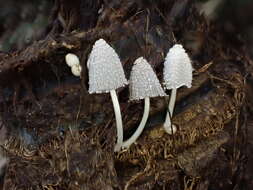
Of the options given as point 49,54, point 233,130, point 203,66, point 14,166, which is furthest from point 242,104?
point 14,166

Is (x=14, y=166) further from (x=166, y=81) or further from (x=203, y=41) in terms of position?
(x=203, y=41)

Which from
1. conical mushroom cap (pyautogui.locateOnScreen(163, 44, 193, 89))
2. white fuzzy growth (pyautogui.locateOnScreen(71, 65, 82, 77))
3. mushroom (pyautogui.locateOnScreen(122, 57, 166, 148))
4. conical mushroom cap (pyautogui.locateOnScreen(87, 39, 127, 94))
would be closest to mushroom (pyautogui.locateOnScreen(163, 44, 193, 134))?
conical mushroom cap (pyautogui.locateOnScreen(163, 44, 193, 89))

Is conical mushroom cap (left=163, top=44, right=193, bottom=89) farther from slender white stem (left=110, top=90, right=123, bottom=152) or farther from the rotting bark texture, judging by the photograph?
slender white stem (left=110, top=90, right=123, bottom=152)

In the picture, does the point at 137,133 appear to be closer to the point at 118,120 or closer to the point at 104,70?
the point at 118,120

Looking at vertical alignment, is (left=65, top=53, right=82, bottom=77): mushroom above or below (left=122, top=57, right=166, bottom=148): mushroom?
above

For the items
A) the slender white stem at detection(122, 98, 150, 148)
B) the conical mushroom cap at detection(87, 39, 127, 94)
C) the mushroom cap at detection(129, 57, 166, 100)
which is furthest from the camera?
the slender white stem at detection(122, 98, 150, 148)

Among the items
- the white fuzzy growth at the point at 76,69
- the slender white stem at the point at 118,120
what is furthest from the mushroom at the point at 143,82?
the white fuzzy growth at the point at 76,69

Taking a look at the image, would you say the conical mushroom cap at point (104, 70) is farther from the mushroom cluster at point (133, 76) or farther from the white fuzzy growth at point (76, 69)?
the white fuzzy growth at point (76, 69)

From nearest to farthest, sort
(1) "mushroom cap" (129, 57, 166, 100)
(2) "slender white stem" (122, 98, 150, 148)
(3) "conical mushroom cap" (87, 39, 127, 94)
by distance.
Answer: (3) "conical mushroom cap" (87, 39, 127, 94)
(1) "mushroom cap" (129, 57, 166, 100)
(2) "slender white stem" (122, 98, 150, 148)
